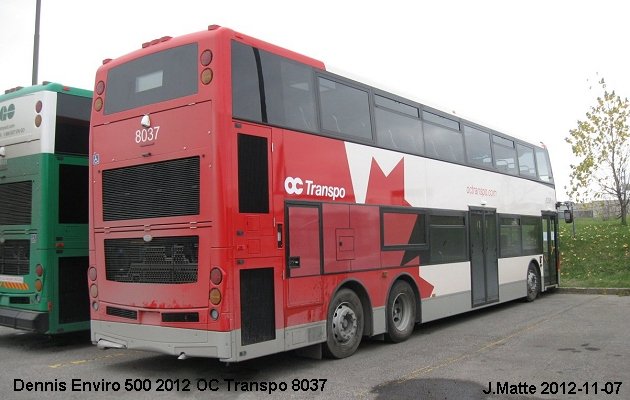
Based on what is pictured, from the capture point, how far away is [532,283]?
1487 centimetres

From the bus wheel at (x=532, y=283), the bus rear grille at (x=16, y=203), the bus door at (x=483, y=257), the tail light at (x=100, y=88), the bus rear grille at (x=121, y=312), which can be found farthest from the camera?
the bus wheel at (x=532, y=283)

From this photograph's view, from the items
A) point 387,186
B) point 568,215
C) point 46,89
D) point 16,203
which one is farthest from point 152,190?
point 568,215

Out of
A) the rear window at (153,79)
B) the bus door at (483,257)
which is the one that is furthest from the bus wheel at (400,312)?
the rear window at (153,79)

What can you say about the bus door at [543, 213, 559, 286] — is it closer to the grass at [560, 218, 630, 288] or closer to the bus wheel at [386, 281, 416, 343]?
the grass at [560, 218, 630, 288]

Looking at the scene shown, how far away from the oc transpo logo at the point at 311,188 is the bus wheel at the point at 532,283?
8482 millimetres

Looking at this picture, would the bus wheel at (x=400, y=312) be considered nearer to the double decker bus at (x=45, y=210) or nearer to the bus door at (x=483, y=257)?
the bus door at (x=483, y=257)

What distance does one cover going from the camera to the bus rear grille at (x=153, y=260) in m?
6.60

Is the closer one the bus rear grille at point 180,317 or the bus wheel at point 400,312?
the bus rear grille at point 180,317

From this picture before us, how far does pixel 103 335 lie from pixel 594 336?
7.74 meters

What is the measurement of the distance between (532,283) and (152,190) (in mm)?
11231

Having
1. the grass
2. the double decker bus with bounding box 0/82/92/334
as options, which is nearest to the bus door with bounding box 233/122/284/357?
the double decker bus with bounding box 0/82/92/334

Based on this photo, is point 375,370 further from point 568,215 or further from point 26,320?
point 568,215

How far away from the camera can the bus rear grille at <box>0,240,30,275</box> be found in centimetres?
898

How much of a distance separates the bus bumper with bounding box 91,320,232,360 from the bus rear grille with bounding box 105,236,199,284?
1.91ft
